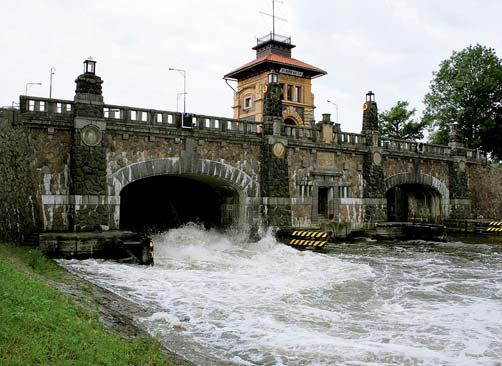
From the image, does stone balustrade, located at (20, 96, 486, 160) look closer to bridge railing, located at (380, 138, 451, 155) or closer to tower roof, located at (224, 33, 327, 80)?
bridge railing, located at (380, 138, 451, 155)

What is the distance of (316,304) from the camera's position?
1176cm

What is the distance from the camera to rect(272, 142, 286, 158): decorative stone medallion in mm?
24675

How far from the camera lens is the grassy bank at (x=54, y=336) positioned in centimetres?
573

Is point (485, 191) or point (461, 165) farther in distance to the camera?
point (485, 191)

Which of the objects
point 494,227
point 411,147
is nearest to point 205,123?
point 411,147

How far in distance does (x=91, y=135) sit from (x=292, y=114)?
27841 mm

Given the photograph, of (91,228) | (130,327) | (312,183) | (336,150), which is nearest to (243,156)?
(312,183)

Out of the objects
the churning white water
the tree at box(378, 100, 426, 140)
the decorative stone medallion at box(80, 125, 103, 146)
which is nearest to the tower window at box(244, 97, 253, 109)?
the tree at box(378, 100, 426, 140)

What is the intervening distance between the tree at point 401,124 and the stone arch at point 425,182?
13512mm

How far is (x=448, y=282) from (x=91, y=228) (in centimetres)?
1308

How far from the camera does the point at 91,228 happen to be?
62.5 feet

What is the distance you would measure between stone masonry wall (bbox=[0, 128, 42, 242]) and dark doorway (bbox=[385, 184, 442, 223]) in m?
25.1

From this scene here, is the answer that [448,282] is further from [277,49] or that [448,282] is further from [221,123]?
[277,49]

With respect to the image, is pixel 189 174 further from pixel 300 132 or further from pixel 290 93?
pixel 290 93
